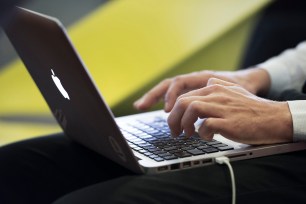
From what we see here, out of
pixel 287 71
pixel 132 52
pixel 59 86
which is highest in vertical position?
pixel 59 86

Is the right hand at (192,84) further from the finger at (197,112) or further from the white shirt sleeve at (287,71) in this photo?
the finger at (197,112)

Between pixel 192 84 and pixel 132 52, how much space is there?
1277mm

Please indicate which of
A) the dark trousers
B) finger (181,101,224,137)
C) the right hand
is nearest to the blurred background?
the right hand

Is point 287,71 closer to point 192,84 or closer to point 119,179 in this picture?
point 192,84

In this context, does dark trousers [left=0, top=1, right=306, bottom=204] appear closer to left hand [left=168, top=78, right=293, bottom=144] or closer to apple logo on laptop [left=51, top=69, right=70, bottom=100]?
left hand [left=168, top=78, right=293, bottom=144]

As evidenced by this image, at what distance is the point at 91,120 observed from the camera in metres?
0.94

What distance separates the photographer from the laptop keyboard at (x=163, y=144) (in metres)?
0.94

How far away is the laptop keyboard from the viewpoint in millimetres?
939

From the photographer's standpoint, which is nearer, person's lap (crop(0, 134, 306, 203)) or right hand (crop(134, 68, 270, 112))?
person's lap (crop(0, 134, 306, 203))

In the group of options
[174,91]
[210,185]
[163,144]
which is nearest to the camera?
[210,185]

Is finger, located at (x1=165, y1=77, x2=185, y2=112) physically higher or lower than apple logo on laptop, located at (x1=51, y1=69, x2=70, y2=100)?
lower

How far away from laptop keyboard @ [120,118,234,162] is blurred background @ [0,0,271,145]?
1.29 m

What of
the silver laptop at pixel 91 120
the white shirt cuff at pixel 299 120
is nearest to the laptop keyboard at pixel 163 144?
the silver laptop at pixel 91 120

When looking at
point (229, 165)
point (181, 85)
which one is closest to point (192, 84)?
point (181, 85)
